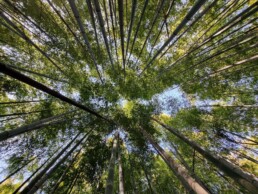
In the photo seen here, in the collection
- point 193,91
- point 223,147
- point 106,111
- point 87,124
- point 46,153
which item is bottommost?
point 46,153

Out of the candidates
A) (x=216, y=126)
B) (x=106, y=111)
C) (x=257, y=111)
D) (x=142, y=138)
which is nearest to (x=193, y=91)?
(x=216, y=126)

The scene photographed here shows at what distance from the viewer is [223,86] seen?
7.18m

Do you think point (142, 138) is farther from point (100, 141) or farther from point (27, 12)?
point (27, 12)

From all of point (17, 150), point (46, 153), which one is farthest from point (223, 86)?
point (17, 150)

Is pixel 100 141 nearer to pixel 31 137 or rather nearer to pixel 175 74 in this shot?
pixel 31 137

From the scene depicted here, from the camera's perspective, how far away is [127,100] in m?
8.90

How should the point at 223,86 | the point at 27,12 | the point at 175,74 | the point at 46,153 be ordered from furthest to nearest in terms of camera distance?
the point at 175,74
the point at 223,86
the point at 46,153
the point at 27,12

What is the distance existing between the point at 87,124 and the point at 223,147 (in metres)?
5.61

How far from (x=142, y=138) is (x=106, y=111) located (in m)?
2.08

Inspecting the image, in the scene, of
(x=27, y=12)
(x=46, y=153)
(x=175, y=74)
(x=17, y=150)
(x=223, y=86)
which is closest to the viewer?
(x=27, y=12)

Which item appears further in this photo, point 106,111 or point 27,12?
point 106,111

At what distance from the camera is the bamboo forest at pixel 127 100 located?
19.3 ft

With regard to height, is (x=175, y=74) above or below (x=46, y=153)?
above

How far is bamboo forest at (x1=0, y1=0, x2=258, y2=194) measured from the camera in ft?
19.3
